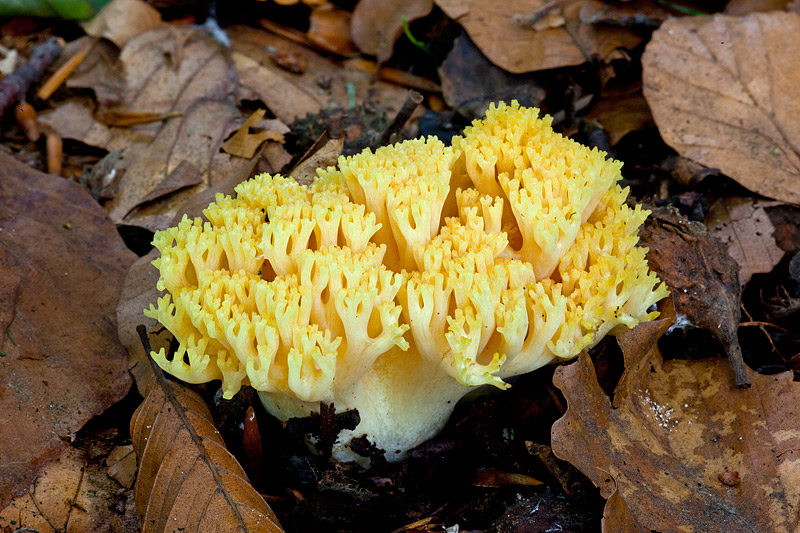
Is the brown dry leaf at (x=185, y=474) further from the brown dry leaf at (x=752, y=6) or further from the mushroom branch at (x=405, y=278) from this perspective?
the brown dry leaf at (x=752, y=6)

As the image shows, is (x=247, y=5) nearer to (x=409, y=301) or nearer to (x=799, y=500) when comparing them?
(x=409, y=301)

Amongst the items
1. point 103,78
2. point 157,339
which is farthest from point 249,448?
point 103,78

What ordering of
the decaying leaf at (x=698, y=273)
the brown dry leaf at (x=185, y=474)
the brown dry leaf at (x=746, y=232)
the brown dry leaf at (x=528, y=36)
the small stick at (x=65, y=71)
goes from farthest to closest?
the small stick at (x=65, y=71)
the brown dry leaf at (x=528, y=36)
the brown dry leaf at (x=746, y=232)
the decaying leaf at (x=698, y=273)
the brown dry leaf at (x=185, y=474)

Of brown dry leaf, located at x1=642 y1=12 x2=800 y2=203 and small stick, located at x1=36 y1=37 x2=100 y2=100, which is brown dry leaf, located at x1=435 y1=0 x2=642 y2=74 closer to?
brown dry leaf, located at x1=642 y1=12 x2=800 y2=203

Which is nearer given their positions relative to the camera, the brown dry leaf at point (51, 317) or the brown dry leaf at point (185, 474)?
the brown dry leaf at point (185, 474)

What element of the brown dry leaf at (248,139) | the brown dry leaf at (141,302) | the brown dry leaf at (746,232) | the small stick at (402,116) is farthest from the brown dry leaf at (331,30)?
the brown dry leaf at (746,232)

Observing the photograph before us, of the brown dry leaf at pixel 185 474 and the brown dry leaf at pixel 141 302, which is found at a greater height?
the brown dry leaf at pixel 141 302

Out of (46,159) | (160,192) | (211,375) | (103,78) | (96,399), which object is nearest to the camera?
(211,375)
